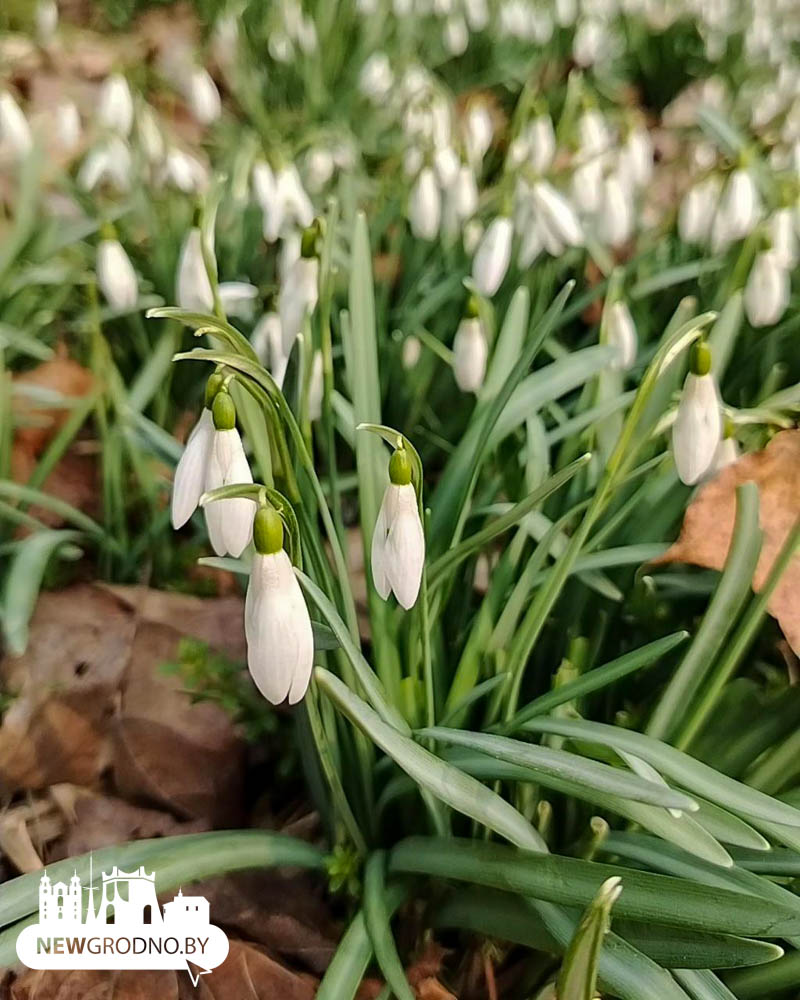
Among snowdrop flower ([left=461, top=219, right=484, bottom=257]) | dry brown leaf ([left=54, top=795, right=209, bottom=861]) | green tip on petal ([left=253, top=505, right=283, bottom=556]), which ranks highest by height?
snowdrop flower ([left=461, top=219, right=484, bottom=257])

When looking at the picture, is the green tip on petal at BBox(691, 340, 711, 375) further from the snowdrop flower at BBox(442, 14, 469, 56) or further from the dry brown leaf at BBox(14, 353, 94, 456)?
the snowdrop flower at BBox(442, 14, 469, 56)

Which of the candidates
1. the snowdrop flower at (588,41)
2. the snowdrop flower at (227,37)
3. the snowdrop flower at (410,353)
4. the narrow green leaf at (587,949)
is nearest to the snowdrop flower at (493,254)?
the snowdrop flower at (410,353)

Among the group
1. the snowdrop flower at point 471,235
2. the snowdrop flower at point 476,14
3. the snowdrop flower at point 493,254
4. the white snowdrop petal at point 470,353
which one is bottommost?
the white snowdrop petal at point 470,353

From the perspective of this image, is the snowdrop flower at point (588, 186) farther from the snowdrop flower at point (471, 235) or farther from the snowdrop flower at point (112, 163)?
the snowdrop flower at point (112, 163)

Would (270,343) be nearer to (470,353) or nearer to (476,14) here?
(470,353)

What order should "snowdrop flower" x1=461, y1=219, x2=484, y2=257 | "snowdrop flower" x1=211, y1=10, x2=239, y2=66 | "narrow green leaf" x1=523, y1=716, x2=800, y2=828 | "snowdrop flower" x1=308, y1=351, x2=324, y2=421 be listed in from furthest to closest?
"snowdrop flower" x1=211, y1=10, x2=239, y2=66 → "snowdrop flower" x1=461, y1=219, x2=484, y2=257 → "snowdrop flower" x1=308, y1=351, x2=324, y2=421 → "narrow green leaf" x1=523, y1=716, x2=800, y2=828

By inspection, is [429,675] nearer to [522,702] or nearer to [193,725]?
[522,702]

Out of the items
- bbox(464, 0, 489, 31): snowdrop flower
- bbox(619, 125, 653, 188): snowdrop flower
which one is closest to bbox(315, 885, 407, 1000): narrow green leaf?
bbox(619, 125, 653, 188): snowdrop flower
